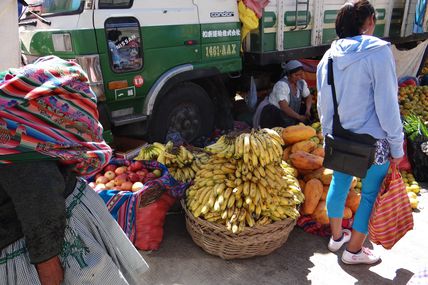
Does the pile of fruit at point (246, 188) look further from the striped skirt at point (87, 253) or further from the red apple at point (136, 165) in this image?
the striped skirt at point (87, 253)

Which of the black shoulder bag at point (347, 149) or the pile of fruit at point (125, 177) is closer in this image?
the black shoulder bag at point (347, 149)

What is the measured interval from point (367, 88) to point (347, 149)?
1.41 ft

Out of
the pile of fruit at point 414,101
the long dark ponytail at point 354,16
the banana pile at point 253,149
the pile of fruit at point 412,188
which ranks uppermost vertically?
the long dark ponytail at point 354,16

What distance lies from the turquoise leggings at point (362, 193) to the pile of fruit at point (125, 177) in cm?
156

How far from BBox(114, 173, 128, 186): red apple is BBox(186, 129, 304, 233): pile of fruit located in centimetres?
66

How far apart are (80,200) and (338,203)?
6.53 ft

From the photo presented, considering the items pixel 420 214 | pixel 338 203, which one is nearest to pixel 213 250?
pixel 338 203

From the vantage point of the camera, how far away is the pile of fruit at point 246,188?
283cm

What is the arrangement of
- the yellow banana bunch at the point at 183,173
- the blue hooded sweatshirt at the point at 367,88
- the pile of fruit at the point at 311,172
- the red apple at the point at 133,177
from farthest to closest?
the yellow banana bunch at the point at 183,173, the pile of fruit at the point at 311,172, the red apple at the point at 133,177, the blue hooded sweatshirt at the point at 367,88

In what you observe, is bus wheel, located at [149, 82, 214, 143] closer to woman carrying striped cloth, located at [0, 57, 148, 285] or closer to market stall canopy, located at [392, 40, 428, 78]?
woman carrying striped cloth, located at [0, 57, 148, 285]

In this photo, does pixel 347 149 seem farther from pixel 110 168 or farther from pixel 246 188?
pixel 110 168

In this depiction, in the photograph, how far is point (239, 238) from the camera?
9.20 ft

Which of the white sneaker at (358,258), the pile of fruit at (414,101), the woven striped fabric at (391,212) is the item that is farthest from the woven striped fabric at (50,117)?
the pile of fruit at (414,101)

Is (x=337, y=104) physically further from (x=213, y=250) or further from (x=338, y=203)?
(x=213, y=250)
